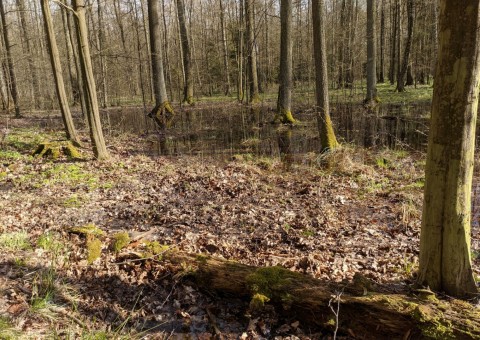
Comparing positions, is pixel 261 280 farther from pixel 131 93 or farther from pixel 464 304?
pixel 131 93

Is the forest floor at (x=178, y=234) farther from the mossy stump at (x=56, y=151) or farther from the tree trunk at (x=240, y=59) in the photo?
the tree trunk at (x=240, y=59)

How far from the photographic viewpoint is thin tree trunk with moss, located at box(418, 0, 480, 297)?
2984 mm

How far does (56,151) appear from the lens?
11.1 meters

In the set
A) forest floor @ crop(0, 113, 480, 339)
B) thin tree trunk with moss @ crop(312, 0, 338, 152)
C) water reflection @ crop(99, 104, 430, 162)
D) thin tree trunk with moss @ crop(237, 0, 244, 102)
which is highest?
thin tree trunk with moss @ crop(237, 0, 244, 102)

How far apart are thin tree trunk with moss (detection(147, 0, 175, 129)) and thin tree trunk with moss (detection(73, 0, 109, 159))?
8.79 m

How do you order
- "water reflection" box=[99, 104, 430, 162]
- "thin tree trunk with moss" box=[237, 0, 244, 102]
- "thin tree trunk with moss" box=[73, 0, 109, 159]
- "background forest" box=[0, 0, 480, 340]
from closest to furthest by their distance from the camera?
"background forest" box=[0, 0, 480, 340] → "thin tree trunk with moss" box=[73, 0, 109, 159] → "water reflection" box=[99, 104, 430, 162] → "thin tree trunk with moss" box=[237, 0, 244, 102]

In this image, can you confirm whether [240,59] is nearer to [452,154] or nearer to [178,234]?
[178,234]

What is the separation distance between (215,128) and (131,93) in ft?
92.7

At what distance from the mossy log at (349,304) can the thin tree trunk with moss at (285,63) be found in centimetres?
1338

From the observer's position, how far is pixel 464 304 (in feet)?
10.6

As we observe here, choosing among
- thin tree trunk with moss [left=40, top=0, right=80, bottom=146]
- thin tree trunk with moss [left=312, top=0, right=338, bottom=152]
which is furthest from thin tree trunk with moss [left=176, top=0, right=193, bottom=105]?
thin tree trunk with moss [left=312, top=0, right=338, bottom=152]

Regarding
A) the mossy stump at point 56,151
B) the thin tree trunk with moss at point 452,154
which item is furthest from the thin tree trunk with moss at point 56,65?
the thin tree trunk with moss at point 452,154

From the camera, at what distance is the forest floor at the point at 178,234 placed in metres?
3.85

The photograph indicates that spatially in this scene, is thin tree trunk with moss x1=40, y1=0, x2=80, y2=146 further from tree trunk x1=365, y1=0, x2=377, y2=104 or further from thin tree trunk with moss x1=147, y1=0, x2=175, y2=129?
tree trunk x1=365, y1=0, x2=377, y2=104
